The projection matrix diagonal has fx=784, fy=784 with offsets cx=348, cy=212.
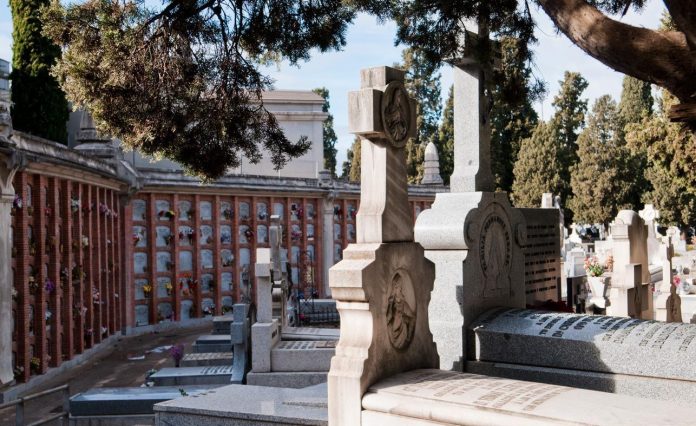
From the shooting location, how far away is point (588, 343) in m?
5.68

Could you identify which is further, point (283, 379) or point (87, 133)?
point (87, 133)

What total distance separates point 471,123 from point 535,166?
1333 inches

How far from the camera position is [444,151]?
3750 centimetres

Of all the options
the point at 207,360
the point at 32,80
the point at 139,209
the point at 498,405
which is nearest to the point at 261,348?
the point at 207,360

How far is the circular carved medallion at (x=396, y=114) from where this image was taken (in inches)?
200

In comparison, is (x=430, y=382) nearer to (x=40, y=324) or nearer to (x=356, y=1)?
(x=356, y=1)

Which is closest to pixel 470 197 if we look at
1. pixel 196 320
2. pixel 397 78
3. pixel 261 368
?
pixel 397 78

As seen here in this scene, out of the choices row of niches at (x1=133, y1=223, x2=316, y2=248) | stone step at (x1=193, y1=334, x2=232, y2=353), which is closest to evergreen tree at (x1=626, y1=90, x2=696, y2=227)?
row of niches at (x1=133, y1=223, x2=316, y2=248)

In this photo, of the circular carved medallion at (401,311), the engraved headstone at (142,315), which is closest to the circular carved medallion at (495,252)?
the circular carved medallion at (401,311)

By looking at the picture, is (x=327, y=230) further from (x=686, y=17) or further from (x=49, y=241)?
(x=686, y=17)

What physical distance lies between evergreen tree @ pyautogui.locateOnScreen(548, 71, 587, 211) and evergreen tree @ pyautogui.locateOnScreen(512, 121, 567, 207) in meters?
1.42

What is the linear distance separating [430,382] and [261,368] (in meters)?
5.50

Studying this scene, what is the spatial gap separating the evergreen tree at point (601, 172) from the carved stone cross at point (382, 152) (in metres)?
38.0

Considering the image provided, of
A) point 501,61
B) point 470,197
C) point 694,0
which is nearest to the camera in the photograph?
point 694,0
